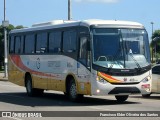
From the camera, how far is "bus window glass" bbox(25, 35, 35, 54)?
2422 centimetres

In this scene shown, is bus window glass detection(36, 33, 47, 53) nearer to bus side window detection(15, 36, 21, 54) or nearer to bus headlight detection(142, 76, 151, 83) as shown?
bus side window detection(15, 36, 21, 54)

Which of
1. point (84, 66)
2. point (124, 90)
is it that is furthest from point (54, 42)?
point (124, 90)

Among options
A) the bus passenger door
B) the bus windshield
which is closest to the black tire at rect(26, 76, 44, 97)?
the bus passenger door

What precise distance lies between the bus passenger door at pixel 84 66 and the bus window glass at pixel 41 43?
144 inches

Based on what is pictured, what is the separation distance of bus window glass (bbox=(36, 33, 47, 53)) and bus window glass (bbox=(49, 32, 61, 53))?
0.59 m

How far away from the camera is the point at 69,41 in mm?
20500

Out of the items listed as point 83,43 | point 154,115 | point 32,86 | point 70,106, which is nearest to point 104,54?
point 83,43

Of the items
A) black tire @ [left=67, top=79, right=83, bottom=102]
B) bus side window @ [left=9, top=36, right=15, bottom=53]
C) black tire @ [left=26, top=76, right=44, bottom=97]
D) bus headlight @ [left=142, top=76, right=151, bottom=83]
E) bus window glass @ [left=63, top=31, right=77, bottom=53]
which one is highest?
bus window glass @ [left=63, top=31, right=77, bottom=53]

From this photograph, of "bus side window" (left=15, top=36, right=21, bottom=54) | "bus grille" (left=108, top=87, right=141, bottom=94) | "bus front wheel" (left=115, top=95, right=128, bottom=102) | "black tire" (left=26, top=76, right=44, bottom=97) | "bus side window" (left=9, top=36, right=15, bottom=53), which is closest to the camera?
"bus grille" (left=108, top=87, right=141, bottom=94)

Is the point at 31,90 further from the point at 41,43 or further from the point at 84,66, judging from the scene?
the point at 84,66

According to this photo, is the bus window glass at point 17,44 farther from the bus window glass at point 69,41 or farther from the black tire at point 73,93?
→ the black tire at point 73,93

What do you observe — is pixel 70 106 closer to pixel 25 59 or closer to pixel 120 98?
pixel 120 98

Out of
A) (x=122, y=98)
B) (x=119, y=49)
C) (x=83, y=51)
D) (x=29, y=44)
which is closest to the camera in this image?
(x=119, y=49)

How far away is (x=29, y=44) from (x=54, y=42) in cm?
305
